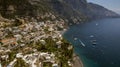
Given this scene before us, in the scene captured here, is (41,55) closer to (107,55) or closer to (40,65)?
(40,65)

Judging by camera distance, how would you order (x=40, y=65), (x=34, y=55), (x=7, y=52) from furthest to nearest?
(x=7, y=52)
(x=34, y=55)
(x=40, y=65)

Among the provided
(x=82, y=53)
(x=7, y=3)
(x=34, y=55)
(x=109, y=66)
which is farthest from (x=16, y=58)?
(x=7, y=3)

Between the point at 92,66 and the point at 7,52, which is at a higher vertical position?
the point at 7,52

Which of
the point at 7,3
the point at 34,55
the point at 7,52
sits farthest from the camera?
the point at 7,3

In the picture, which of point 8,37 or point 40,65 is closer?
point 40,65

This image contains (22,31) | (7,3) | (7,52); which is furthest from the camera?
(7,3)

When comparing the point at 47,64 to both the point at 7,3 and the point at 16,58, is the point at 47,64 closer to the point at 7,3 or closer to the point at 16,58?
the point at 16,58

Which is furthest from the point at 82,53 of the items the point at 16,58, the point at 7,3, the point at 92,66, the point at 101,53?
the point at 7,3

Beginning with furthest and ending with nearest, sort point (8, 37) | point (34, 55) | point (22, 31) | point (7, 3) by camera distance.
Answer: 1. point (7, 3)
2. point (22, 31)
3. point (8, 37)
4. point (34, 55)

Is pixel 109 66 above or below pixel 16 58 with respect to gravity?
below
